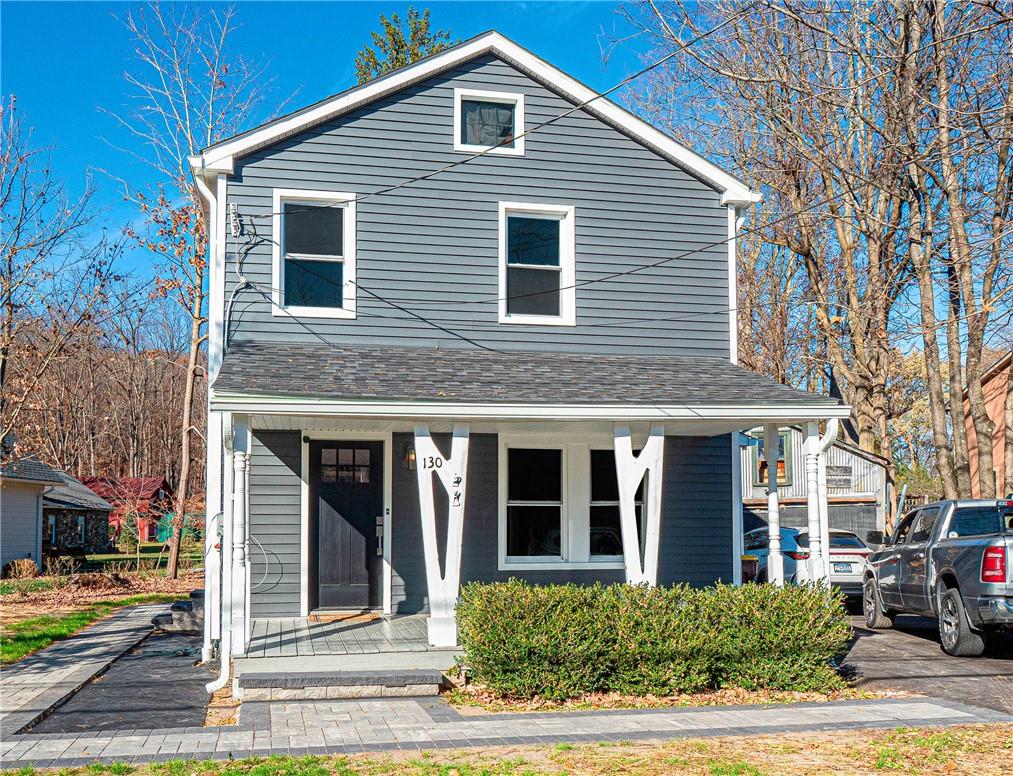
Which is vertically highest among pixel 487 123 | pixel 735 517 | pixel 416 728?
pixel 487 123

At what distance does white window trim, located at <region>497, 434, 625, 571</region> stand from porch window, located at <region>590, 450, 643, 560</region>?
0.10 meters

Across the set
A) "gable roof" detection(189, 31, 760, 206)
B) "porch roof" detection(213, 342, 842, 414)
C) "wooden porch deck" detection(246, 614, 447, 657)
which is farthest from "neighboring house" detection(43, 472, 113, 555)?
"porch roof" detection(213, 342, 842, 414)

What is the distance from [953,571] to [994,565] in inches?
33.3

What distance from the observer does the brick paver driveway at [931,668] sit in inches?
400

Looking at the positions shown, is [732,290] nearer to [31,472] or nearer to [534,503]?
[534,503]

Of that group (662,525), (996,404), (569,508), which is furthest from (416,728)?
(996,404)

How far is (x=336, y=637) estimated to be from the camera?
1131cm

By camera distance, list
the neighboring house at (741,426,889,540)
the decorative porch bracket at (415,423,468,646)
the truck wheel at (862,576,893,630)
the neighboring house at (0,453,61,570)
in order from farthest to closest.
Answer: the neighboring house at (0,453,61,570)
the neighboring house at (741,426,889,540)
the truck wheel at (862,576,893,630)
the decorative porch bracket at (415,423,468,646)

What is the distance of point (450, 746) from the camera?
25.3 ft

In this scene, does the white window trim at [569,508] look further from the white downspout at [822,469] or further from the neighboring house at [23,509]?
the neighboring house at [23,509]

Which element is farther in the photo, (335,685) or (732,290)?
(732,290)

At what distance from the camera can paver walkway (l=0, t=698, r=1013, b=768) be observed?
24.8 ft

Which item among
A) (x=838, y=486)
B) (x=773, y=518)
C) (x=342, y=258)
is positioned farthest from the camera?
(x=838, y=486)

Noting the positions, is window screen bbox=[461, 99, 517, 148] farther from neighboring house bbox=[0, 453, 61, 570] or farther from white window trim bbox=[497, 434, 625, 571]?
neighboring house bbox=[0, 453, 61, 570]
